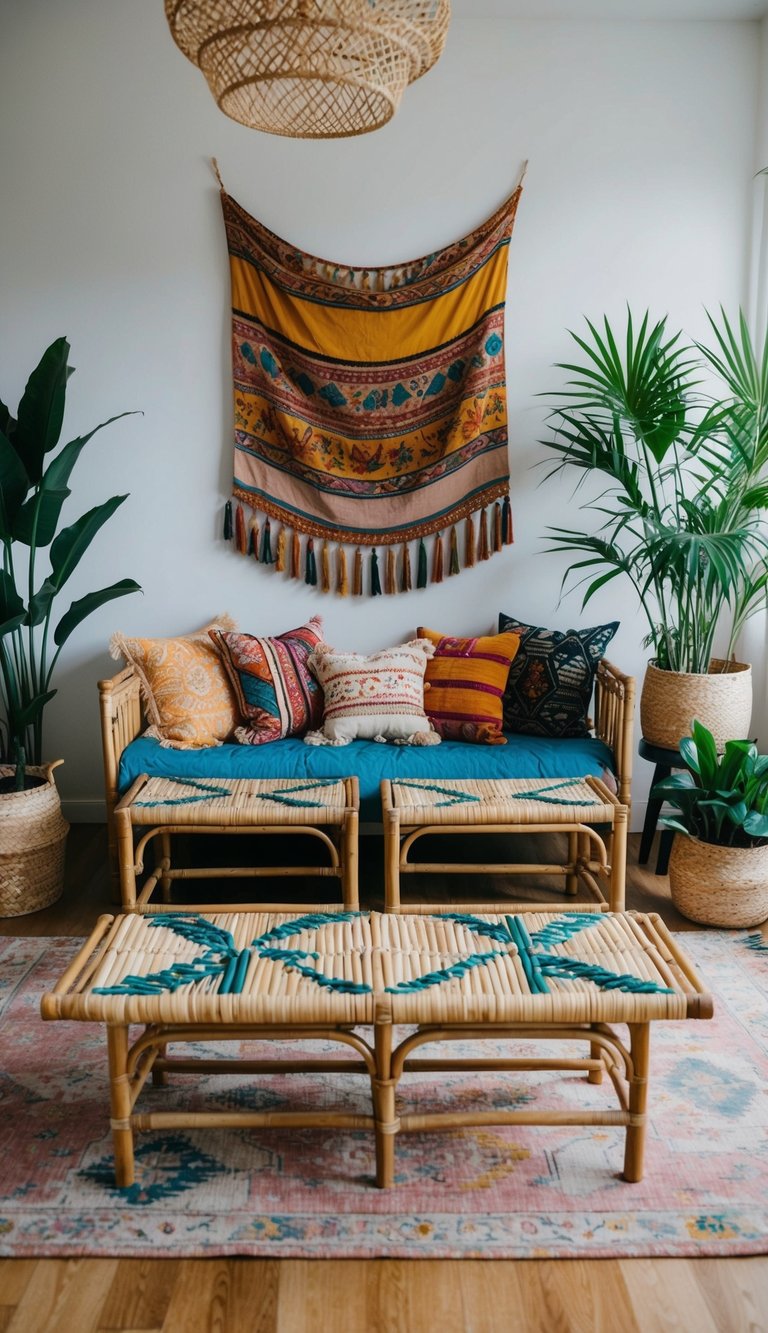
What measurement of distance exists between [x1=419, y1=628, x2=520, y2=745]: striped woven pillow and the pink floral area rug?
117 centimetres

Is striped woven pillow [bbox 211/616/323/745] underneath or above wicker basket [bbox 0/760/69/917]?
above

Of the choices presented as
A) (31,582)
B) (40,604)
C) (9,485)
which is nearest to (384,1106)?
(40,604)

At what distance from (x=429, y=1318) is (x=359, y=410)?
277cm

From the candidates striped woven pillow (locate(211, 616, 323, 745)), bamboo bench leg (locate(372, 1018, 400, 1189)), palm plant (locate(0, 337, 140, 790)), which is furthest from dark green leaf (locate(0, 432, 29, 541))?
bamboo bench leg (locate(372, 1018, 400, 1189))

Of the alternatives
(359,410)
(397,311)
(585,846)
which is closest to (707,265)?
(397,311)

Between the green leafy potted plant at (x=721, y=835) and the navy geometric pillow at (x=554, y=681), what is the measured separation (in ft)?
1.44

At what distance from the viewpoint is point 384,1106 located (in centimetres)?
191

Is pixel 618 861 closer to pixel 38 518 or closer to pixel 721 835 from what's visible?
pixel 721 835

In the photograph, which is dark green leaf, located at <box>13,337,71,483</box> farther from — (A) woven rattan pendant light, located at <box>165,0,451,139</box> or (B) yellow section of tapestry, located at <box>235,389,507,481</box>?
(A) woven rattan pendant light, located at <box>165,0,451,139</box>

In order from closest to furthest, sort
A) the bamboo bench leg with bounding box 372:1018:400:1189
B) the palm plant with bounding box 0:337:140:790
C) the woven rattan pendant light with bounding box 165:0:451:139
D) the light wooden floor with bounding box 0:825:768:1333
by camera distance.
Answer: the light wooden floor with bounding box 0:825:768:1333 → the woven rattan pendant light with bounding box 165:0:451:139 → the bamboo bench leg with bounding box 372:1018:400:1189 → the palm plant with bounding box 0:337:140:790

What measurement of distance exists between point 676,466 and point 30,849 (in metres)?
2.34

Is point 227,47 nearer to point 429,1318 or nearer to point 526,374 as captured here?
point 526,374

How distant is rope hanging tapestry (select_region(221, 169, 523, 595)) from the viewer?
3.53 metres

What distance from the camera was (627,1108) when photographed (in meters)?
1.96
